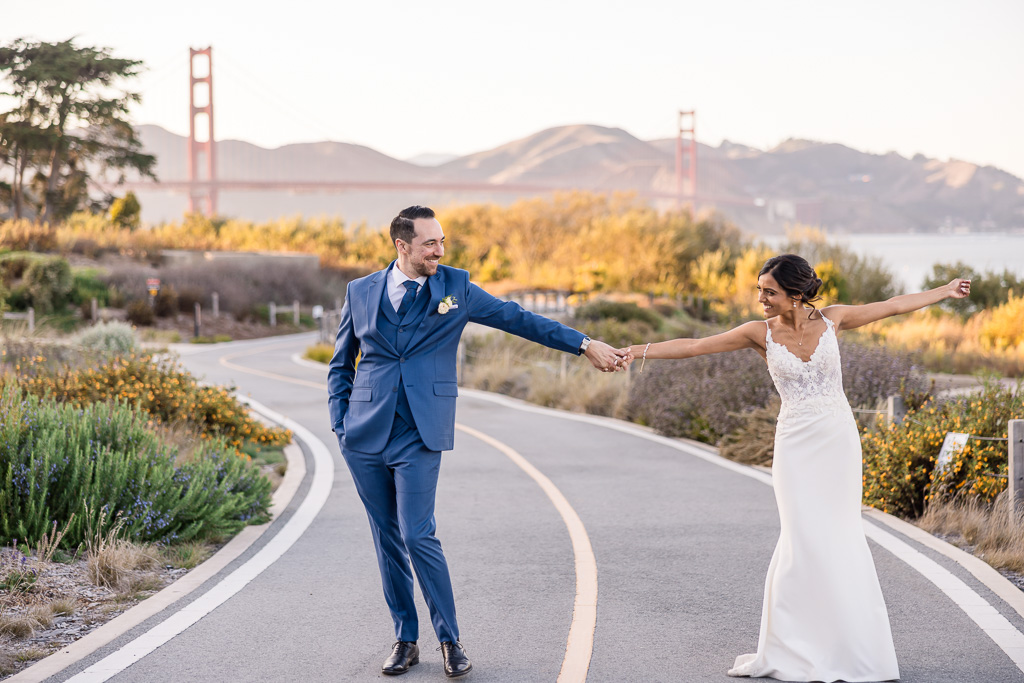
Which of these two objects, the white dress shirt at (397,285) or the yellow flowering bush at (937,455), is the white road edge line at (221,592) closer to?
the white dress shirt at (397,285)

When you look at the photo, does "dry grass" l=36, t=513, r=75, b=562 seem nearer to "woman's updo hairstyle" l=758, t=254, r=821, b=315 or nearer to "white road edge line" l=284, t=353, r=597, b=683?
"white road edge line" l=284, t=353, r=597, b=683

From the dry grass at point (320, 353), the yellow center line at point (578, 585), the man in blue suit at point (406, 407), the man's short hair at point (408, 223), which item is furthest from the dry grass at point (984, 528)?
the dry grass at point (320, 353)

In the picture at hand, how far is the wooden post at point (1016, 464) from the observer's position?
23.2 feet

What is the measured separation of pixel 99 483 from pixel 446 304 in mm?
3509

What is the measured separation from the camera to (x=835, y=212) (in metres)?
146

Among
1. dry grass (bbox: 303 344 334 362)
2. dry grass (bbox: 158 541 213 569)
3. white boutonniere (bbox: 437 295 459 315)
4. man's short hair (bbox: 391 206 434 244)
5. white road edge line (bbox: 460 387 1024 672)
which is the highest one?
man's short hair (bbox: 391 206 434 244)

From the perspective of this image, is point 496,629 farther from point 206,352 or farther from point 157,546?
point 206,352

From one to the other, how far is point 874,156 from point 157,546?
20635cm

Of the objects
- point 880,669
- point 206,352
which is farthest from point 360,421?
point 206,352

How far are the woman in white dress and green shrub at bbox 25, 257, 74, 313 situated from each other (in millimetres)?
34651

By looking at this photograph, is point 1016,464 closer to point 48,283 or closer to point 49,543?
point 49,543

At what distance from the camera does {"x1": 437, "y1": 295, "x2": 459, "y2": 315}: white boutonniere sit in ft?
15.5

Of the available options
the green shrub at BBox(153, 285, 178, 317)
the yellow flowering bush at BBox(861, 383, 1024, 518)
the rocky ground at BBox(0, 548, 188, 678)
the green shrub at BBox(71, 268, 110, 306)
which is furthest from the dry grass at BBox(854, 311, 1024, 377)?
the green shrub at BBox(71, 268, 110, 306)

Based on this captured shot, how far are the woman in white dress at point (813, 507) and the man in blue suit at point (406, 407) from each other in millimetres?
1294
